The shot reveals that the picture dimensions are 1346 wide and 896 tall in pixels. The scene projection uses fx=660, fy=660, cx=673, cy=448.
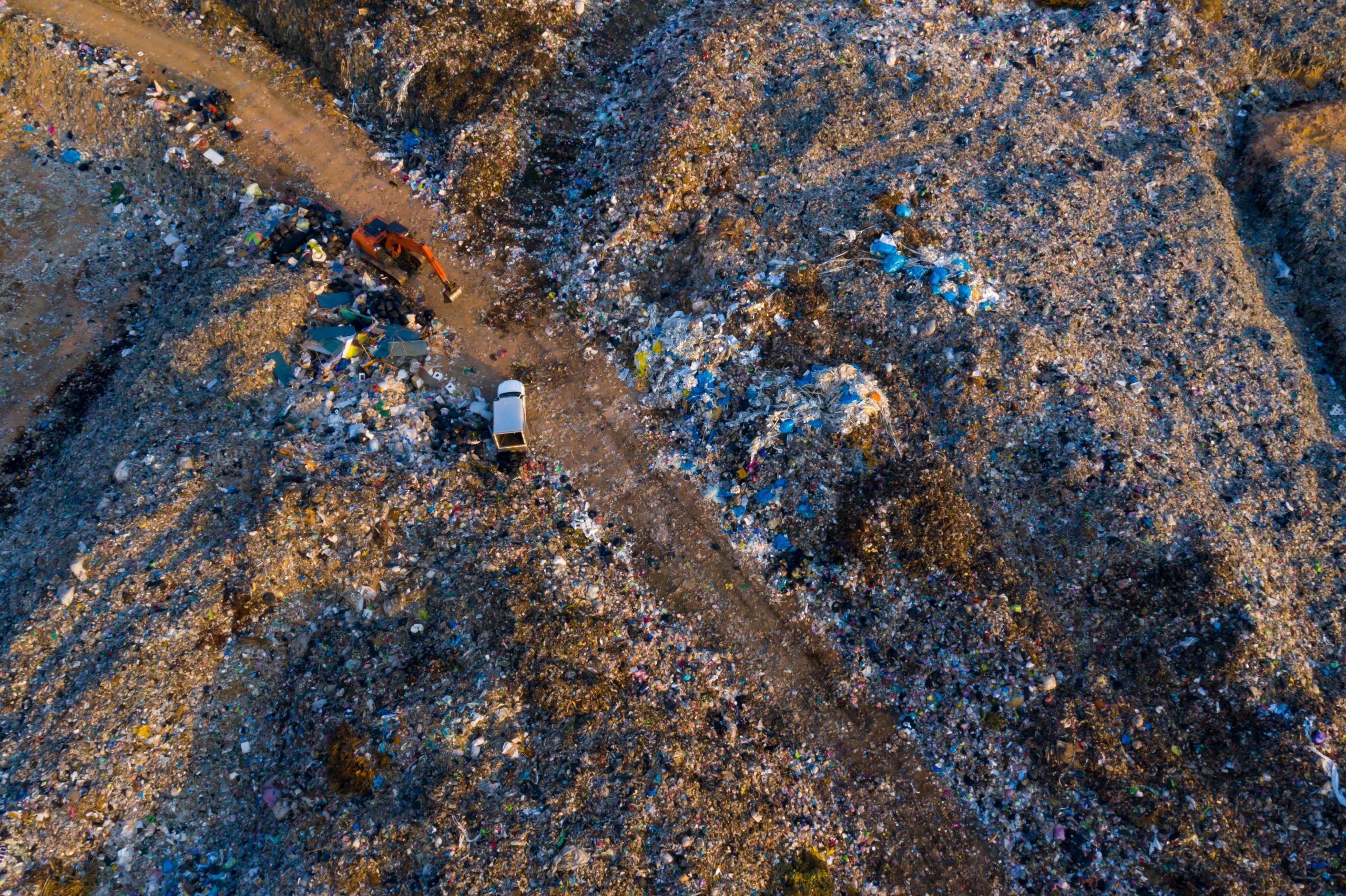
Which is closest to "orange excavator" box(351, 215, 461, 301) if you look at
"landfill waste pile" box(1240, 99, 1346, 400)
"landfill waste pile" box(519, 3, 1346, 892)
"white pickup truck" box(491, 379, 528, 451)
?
"landfill waste pile" box(519, 3, 1346, 892)

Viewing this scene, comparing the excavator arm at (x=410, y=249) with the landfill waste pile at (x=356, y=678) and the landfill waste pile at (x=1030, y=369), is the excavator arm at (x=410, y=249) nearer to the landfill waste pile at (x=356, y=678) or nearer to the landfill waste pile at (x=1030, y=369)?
the landfill waste pile at (x=356, y=678)

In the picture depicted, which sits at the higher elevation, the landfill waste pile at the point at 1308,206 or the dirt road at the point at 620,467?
the landfill waste pile at the point at 1308,206

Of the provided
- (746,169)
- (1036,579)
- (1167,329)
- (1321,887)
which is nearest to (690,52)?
(746,169)

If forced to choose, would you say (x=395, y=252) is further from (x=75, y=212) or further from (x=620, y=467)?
(x=75, y=212)

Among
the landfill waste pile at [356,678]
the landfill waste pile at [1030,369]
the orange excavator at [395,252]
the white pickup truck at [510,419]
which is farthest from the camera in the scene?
the orange excavator at [395,252]

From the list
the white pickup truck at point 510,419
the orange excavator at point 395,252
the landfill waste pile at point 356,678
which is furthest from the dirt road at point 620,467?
the white pickup truck at point 510,419

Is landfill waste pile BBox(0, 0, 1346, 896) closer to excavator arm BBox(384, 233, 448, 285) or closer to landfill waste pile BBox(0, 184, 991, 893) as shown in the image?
landfill waste pile BBox(0, 184, 991, 893)
